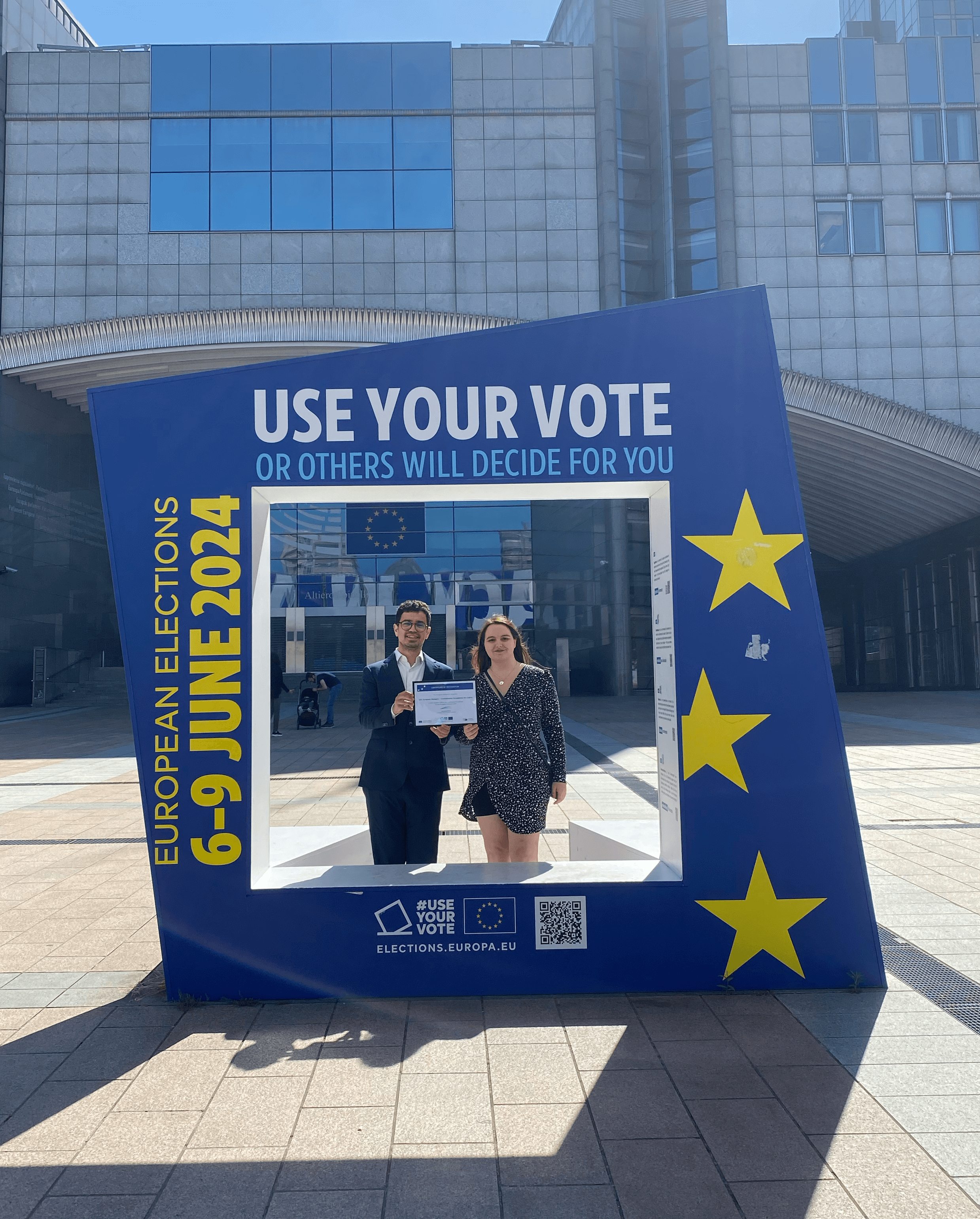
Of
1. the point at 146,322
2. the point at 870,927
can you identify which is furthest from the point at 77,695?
the point at 870,927

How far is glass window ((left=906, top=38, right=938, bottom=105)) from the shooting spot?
2853cm

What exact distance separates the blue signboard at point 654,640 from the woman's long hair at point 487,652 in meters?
0.79

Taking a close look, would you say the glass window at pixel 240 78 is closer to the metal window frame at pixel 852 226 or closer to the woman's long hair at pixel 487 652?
the metal window frame at pixel 852 226

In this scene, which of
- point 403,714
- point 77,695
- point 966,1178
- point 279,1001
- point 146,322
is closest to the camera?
point 966,1178

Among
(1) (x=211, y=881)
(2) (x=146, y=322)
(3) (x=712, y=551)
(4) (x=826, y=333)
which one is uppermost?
(4) (x=826, y=333)

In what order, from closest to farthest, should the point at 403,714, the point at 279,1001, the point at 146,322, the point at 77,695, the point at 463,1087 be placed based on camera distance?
the point at 463,1087 → the point at 279,1001 → the point at 403,714 → the point at 146,322 → the point at 77,695

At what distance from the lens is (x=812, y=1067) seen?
346 cm

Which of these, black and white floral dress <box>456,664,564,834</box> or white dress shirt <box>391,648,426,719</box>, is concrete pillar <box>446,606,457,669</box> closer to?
white dress shirt <box>391,648,426,719</box>

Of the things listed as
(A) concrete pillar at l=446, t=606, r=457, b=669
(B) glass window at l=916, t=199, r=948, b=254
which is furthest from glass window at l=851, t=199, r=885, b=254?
(A) concrete pillar at l=446, t=606, r=457, b=669

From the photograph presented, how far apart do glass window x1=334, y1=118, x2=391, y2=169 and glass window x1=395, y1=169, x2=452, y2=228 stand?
81 centimetres

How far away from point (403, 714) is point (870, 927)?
2497 millimetres

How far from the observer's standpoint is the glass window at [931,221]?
28469mm

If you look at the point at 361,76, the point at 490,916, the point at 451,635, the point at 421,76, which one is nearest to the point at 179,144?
the point at 361,76

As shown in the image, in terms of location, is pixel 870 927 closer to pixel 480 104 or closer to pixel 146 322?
pixel 146 322
